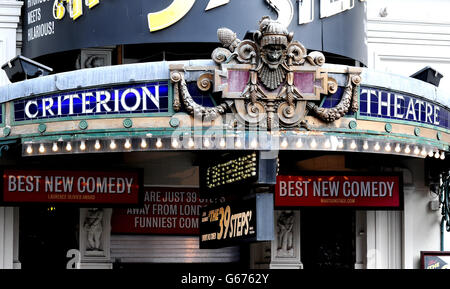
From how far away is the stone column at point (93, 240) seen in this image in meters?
22.7

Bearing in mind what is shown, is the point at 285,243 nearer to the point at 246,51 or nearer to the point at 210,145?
the point at 210,145

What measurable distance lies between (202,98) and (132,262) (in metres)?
5.64

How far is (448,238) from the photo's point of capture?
24.4 meters

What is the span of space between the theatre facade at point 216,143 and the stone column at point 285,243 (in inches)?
1.1

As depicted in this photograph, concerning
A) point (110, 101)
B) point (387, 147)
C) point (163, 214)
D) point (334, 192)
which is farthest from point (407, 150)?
point (163, 214)

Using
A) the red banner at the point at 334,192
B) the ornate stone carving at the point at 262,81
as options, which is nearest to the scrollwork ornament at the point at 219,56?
the ornate stone carving at the point at 262,81

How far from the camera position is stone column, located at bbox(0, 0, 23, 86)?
23141 mm

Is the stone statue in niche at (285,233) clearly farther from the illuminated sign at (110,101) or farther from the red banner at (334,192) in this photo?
the illuminated sign at (110,101)

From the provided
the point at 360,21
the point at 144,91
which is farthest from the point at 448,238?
the point at 144,91

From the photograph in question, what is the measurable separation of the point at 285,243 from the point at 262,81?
5.45 metres

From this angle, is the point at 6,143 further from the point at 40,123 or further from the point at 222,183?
the point at 222,183

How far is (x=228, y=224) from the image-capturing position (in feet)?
65.7
